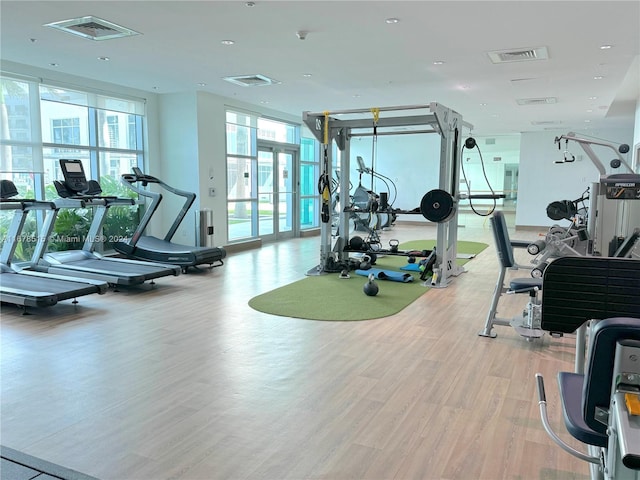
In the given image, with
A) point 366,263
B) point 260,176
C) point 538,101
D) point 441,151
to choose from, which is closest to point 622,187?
point 441,151

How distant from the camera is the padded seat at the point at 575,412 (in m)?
1.55

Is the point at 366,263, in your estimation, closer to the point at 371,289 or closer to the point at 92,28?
the point at 371,289

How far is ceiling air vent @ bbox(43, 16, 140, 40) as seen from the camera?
4605 millimetres

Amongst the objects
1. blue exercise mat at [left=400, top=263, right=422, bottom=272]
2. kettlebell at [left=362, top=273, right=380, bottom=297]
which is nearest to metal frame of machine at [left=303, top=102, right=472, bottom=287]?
blue exercise mat at [left=400, top=263, right=422, bottom=272]

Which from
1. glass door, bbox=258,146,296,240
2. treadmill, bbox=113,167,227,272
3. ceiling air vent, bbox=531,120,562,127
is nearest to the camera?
treadmill, bbox=113,167,227,272

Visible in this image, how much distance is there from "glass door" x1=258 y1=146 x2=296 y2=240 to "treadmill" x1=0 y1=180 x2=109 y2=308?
5075mm

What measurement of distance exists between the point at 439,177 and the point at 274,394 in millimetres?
4454

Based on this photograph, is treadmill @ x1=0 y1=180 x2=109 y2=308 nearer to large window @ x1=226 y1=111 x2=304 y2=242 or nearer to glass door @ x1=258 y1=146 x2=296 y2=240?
large window @ x1=226 y1=111 x2=304 y2=242

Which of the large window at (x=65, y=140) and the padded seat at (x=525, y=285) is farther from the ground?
the large window at (x=65, y=140)

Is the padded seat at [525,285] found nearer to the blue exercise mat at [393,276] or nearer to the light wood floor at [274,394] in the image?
the light wood floor at [274,394]

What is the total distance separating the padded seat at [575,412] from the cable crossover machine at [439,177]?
4056mm

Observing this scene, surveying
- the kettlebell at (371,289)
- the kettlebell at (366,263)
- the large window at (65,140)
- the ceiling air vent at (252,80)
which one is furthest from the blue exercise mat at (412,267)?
the large window at (65,140)

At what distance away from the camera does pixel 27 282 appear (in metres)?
5.18

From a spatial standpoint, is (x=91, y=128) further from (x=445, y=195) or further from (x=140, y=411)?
(x=140, y=411)
